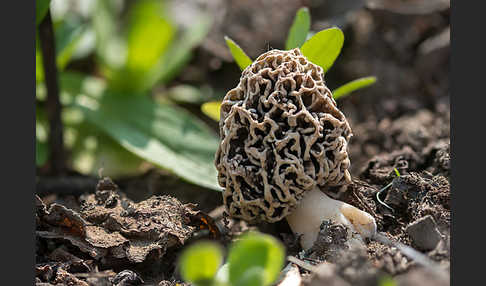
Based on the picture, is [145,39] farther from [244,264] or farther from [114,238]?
[244,264]

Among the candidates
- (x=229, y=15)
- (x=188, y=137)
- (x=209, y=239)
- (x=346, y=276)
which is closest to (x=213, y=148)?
(x=188, y=137)

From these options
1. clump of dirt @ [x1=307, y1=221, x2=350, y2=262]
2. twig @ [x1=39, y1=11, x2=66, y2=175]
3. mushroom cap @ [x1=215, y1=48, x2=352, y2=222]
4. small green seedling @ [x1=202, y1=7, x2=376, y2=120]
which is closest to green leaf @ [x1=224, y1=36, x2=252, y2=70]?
small green seedling @ [x1=202, y1=7, x2=376, y2=120]

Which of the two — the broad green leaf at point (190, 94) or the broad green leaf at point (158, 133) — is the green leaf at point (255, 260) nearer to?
the broad green leaf at point (158, 133)

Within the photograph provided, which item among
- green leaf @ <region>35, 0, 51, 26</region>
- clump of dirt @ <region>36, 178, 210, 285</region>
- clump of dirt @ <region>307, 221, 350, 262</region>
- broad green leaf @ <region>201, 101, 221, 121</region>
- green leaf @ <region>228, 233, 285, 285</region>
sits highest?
green leaf @ <region>35, 0, 51, 26</region>

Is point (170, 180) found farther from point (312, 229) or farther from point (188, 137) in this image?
point (312, 229)

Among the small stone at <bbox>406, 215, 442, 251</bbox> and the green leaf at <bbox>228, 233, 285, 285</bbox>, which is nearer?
the green leaf at <bbox>228, 233, 285, 285</bbox>

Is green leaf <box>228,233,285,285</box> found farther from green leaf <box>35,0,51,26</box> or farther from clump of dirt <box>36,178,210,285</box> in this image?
green leaf <box>35,0,51,26</box>

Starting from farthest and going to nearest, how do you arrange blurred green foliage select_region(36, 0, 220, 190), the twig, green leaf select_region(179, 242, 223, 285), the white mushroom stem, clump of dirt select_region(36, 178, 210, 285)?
blurred green foliage select_region(36, 0, 220, 190), the twig, the white mushroom stem, clump of dirt select_region(36, 178, 210, 285), green leaf select_region(179, 242, 223, 285)

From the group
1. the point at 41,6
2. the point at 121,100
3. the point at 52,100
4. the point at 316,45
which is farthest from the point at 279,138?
the point at 121,100
